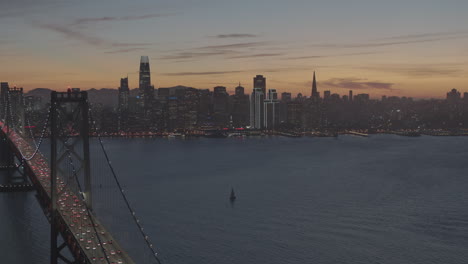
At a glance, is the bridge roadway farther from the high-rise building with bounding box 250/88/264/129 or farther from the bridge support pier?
the high-rise building with bounding box 250/88/264/129

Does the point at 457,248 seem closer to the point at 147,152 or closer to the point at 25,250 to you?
the point at 25,250

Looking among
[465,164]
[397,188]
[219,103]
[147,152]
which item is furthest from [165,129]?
[397,188]

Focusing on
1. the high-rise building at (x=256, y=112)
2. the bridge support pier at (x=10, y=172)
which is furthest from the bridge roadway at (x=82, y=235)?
the high-rise building at (x=256, y=112)

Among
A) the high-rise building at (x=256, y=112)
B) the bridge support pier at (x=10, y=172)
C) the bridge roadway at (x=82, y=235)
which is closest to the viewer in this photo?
the bridge roadway at (x=82, y=235)

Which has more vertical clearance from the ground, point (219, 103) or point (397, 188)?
point (219, 103)

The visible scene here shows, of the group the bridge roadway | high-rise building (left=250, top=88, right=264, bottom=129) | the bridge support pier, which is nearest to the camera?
the bridge roadway

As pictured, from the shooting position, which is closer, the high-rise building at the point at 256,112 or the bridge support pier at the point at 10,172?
the bridge support pier at the point at 10,172

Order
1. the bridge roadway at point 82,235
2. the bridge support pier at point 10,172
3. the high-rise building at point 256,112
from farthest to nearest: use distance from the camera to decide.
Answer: the high-rise building at point 256,112 → the bridge support pier at point 10,172 → the bridge roadway at point 82,235

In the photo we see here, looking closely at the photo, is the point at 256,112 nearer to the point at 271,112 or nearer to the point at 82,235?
the point at 271,112

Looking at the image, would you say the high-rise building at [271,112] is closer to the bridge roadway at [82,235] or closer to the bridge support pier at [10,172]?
the bridge support pier at [10,172]

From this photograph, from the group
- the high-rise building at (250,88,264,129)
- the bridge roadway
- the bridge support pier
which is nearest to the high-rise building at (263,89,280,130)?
the high-rise building at (250,88,264,129)

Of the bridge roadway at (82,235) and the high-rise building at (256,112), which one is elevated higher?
the high-rise building at (256,112)
